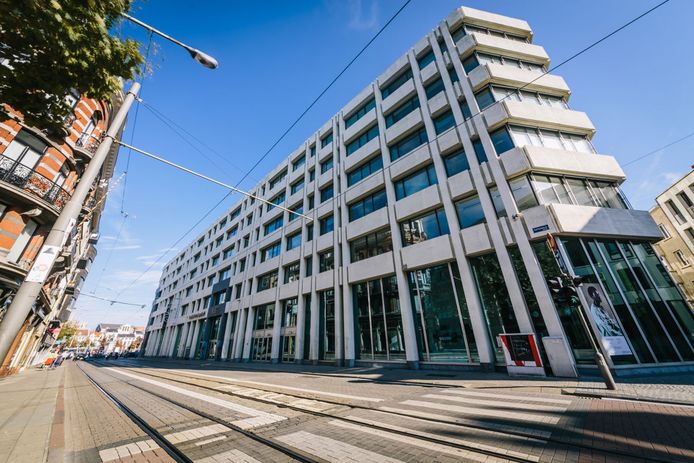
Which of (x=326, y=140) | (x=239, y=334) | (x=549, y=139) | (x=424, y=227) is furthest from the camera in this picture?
(x=239, y=334)

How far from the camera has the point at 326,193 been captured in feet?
79.2

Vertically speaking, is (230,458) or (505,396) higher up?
(505,396)

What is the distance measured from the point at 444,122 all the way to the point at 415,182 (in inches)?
166

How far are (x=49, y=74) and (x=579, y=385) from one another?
14.7m

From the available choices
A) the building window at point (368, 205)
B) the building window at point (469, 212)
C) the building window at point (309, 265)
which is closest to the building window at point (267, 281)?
the building window at point (309, 265)

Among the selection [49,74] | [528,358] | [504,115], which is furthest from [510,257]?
[49,74]

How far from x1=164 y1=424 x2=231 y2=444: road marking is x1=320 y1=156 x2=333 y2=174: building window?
71.2ft

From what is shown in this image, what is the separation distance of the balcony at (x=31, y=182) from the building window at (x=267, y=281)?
654 inches

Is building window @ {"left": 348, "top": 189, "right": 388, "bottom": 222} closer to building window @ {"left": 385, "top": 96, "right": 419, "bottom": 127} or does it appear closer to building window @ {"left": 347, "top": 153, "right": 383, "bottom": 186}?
building window @ {"left": 347, "top": 153, "right": 383, "bottom": 186}

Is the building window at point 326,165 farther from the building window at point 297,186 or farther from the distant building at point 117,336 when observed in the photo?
the distant building at point 117,336

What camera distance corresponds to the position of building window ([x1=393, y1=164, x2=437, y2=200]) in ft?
54.1

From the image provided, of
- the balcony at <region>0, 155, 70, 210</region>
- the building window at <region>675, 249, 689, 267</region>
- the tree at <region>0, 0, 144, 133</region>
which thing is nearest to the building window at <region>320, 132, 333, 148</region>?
the balcony at <region>0, 155, 70, 210</region>

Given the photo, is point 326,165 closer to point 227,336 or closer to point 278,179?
point 278,179

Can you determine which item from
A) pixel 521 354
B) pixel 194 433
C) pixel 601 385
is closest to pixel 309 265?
pixel 521 354
